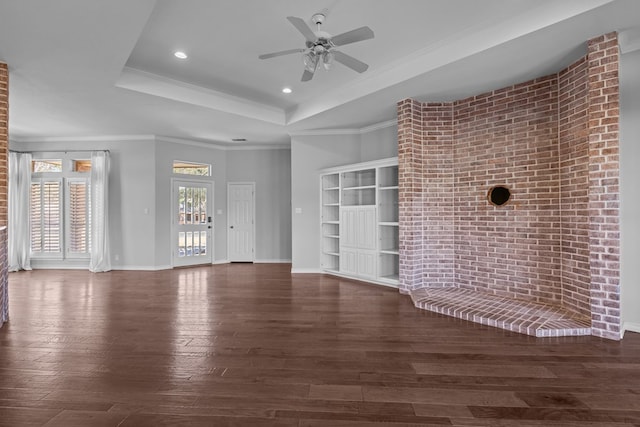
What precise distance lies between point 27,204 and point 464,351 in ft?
28.3

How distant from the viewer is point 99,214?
701 cm

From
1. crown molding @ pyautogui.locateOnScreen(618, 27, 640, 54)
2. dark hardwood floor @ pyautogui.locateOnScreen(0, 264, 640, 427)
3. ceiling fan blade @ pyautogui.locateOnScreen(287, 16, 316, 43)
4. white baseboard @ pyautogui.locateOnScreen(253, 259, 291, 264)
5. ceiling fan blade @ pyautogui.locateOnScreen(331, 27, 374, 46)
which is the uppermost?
crown molding @ pyautogui.locateOnScreen(618, 27, 640, 54)

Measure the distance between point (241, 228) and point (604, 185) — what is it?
6790 millimetres

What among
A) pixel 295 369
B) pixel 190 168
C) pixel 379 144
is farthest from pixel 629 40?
pixel 190 168

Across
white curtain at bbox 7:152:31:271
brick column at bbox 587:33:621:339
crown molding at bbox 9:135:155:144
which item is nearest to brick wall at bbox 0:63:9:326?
crown molding at bbox 9:135:155:144

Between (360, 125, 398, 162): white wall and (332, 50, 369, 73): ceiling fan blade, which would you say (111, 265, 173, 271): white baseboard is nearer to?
(360, 125, 398, 162): white wall

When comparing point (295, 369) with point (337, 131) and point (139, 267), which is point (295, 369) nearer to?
point (337, 131)

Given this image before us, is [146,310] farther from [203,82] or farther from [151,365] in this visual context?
[203,82]

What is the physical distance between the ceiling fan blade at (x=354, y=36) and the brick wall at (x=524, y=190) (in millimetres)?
2173

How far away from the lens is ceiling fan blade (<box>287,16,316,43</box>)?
8.76 ft

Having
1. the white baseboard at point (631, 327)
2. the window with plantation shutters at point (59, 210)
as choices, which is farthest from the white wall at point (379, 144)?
the window with plantation shutters at point (59, 210)

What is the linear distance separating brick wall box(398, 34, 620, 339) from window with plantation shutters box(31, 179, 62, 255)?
23.6 feet

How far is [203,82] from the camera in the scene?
4.91 metres

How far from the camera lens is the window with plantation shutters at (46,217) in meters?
7.27
